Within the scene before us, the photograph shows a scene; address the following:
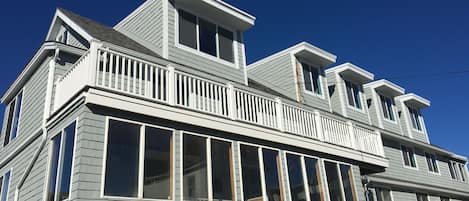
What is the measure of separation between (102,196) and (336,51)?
522 inches

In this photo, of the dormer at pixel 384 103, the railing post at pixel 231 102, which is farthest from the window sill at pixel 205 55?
the dormer at pixel 384 103

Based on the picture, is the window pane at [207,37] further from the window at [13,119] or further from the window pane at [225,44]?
the window at [13,119]

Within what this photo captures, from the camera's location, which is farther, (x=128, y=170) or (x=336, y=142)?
(x=336, y=142)

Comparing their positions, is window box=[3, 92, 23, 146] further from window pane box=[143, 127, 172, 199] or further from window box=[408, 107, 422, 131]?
window box=[408, 107, 422, 131]

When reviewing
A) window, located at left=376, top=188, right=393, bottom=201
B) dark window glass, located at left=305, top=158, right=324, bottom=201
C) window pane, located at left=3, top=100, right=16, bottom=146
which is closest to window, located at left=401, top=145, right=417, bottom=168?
window, located at left=376, top=188, right=393, bottom=201

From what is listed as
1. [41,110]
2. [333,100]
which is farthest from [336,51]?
[41,110]

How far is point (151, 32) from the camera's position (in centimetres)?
1106

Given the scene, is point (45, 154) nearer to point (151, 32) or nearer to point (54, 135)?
point (54, 135)

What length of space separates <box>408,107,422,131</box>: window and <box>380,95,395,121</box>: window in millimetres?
2385

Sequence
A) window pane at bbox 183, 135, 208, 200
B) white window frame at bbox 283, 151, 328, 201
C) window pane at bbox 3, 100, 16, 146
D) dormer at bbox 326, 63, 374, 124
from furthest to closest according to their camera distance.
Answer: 1. dormer at bbox 326, 63, 374, 124
2. window pane at bbox 3, 100, 16, 146
3. white window frame at bbox 283, 151, 328, 201
4. window pane at bbox 183, 135, 208, 200

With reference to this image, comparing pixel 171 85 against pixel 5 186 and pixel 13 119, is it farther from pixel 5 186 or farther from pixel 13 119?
pixel 13 119

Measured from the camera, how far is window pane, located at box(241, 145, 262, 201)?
8.47 metres

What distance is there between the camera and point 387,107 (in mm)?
20078

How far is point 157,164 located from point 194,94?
1744mm
